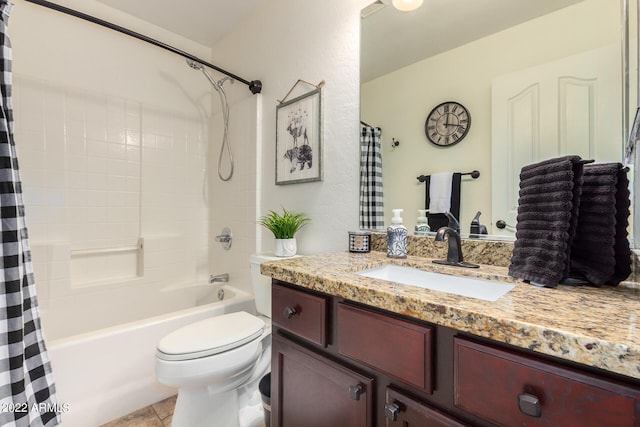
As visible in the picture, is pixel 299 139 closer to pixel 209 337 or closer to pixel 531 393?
pixel 209 337

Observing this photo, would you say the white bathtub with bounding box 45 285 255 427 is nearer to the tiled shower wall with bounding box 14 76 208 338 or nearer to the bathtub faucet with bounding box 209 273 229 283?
the bathtub faucet with bounding box 209 273 229 283

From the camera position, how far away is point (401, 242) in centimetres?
110

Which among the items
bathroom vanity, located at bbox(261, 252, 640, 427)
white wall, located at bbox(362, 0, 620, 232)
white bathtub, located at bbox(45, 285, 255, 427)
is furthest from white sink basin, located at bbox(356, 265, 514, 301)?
white bathtub, located at bbox(45, 285, 255, 427)

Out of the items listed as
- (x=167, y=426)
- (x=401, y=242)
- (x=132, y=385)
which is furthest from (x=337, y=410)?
(x=132, y=385)

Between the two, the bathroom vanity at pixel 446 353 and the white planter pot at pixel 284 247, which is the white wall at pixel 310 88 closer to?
the white planter pot at pixel 284 247

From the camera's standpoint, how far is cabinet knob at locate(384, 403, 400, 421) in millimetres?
616

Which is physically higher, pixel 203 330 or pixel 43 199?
pixel 43 199

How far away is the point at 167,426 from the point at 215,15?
251 cm

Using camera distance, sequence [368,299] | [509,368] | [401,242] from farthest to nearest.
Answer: [401,242]
[368,299]
[509,368]

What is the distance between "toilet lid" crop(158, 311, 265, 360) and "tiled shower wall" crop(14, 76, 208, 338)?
110cm

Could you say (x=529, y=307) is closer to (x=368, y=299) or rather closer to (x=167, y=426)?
(x=368, y=299)

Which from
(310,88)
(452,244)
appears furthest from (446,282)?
(310,88)

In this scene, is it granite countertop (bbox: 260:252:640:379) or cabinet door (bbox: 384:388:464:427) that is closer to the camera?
granite countertop (bbox: 260:252:640:379)

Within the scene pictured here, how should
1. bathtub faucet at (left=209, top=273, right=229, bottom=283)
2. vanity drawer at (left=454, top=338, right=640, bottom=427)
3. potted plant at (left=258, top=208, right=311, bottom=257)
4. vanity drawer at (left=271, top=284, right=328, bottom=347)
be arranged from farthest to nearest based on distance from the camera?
bathtub faucet at (left=209, top=273, right=229, bottom=283)
potted plant at (left=258, top=208, right=311, bottom=257)
vanity drawer at (left=271, top=284, right=328, bottom=347)
vanity drawer at (left=454, top=338, right=640, bottom=427)
